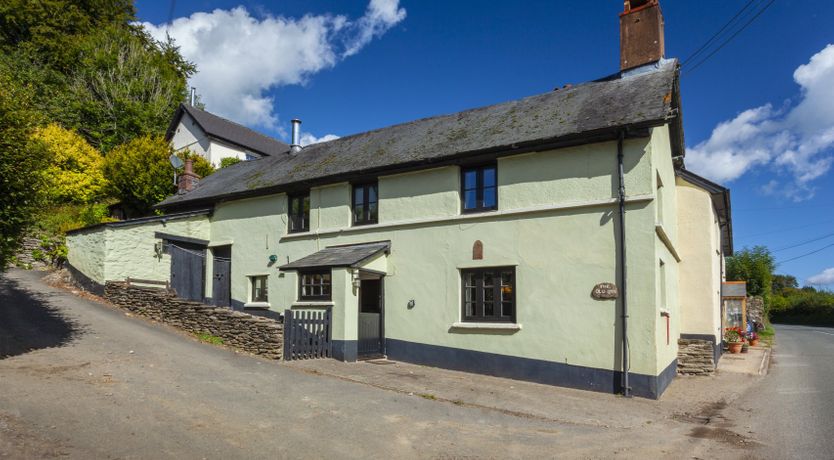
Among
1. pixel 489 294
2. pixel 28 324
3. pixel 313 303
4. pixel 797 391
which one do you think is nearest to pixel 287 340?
pixel 313 303

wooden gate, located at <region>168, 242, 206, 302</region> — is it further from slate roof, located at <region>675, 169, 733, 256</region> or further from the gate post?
slate roof, located at <region>675, 169, 733, 256</region>

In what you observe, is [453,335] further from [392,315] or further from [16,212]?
[16,212]

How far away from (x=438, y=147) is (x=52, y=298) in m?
12.6

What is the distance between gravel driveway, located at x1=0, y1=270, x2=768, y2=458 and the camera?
667cm


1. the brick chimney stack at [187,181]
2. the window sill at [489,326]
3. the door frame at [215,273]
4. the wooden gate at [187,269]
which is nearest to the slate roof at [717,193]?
the window sill at [489,326]

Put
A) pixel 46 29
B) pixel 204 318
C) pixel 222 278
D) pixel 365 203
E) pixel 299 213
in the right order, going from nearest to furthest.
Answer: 1. pixel 204 318
2. pixel 365 203
3. pixel 299 213
4. pixel 222 278
5. pixel 46 29

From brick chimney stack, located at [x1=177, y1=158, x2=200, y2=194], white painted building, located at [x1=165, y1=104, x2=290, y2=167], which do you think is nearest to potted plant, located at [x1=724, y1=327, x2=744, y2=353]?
brick chimney stack, located at [x1=177, y1=158, x2=200, y2=194]

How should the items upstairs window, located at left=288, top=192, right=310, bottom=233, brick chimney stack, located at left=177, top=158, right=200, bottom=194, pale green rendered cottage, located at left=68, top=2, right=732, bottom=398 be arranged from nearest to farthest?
pale green rendered cottage, located at left=68, top=2, right=732, bottom=398
upstairs window, located at left=288, top=192, right=310, bottom=233
brick chimney stack, located at left=177, top=158, right=200, bottom=194

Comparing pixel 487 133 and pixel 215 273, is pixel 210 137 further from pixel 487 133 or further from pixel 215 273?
pixel 487 133

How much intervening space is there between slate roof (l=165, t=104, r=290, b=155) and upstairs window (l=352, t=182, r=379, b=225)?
17.6 metres

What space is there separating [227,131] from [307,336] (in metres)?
25.9

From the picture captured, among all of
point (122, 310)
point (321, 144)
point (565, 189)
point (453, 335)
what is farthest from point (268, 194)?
point (565, 189)

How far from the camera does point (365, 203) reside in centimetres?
1609

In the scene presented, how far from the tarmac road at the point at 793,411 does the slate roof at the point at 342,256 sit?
9.00 m
